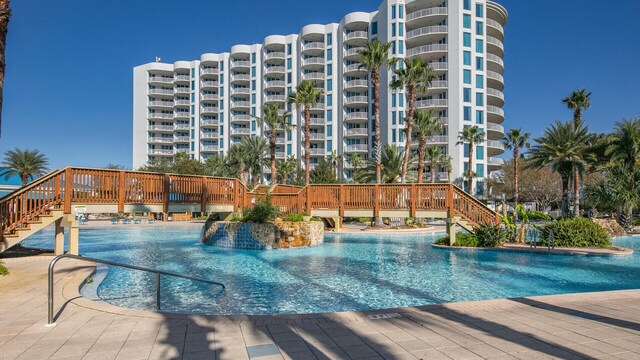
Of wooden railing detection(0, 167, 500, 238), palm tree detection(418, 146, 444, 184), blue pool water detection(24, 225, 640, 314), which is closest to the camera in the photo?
blue pool water detection(24, 225, 640, 314)

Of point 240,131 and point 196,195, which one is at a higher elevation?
point 240,131

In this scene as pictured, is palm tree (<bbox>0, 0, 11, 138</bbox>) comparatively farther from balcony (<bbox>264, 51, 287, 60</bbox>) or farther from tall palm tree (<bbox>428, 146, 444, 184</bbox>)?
balcony (<bbox>264, 51, 287, 60</bbox>)

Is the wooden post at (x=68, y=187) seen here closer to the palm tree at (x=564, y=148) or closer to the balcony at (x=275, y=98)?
the palm tree at (x=564, y=148)

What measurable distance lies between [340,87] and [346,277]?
5534 cm

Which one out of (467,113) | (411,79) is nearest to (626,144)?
(411,79)

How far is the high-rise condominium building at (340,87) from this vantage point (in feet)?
178

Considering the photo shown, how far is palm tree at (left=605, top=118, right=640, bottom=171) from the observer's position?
28250 mm

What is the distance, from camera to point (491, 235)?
16922mm

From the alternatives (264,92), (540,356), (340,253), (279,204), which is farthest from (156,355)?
(264,92)

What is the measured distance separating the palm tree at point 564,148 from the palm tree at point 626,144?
6.14 feet

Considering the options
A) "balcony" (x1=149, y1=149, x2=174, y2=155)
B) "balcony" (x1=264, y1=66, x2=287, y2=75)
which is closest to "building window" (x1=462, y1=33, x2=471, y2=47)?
"balcony" (x1=264, y1=66, x2=287, y2=75)

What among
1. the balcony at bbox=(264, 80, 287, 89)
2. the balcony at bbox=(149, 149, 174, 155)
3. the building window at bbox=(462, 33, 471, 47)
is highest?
the building window at bbox=(462, 33, 471, 47)

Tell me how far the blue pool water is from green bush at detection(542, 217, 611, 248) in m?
1.27

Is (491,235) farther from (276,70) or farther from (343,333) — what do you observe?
(276,70)
